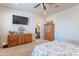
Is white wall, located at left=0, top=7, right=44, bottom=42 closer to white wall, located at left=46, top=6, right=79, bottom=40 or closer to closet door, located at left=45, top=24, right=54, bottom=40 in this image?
closet door, located at left=45, top=24, right=54, bottom=40

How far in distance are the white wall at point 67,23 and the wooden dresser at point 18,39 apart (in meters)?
1.40

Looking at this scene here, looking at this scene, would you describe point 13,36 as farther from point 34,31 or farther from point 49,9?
point 49,9

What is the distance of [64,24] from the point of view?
3.25 m

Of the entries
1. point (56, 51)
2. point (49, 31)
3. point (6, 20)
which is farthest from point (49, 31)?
point (56, 51)

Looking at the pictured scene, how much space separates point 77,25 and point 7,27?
9.49 feet

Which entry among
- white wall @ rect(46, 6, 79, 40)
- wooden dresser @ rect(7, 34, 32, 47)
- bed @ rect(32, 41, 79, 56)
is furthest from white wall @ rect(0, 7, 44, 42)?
bed @ rect(32, 41, 79, 56)

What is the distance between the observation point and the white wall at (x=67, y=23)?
297 cm

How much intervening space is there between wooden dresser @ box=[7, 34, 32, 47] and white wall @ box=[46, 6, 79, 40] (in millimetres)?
1396

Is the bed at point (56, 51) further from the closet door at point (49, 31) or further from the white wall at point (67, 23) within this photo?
the closet door at point (49, 31)

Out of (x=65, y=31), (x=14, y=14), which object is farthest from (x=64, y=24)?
(x=14, y=14)

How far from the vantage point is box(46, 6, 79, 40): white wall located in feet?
9.73

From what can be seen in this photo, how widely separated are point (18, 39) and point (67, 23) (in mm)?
2275

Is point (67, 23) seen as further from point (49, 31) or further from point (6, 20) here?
point (6, 20)

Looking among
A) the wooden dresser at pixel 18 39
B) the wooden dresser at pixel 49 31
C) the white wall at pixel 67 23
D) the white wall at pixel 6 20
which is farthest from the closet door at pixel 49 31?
the wooden dresser at pixel 18 39
